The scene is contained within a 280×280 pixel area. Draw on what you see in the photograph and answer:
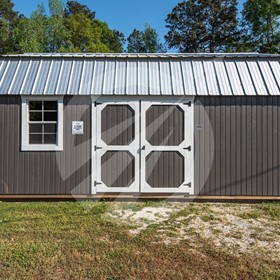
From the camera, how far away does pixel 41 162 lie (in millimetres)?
6242

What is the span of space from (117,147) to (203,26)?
84.0 ft

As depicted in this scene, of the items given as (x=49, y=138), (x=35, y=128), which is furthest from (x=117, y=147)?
(x=35, y=128)

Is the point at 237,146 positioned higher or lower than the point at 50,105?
lower

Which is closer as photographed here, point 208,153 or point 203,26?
point 208,153

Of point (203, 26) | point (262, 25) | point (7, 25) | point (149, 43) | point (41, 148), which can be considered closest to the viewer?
point (41, 148)

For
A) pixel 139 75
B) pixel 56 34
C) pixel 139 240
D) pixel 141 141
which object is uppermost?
pixel 56 34

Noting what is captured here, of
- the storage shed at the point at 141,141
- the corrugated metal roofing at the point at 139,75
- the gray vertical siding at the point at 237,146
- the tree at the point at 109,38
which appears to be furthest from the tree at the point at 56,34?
the gray vertical siding at the point at 237,146

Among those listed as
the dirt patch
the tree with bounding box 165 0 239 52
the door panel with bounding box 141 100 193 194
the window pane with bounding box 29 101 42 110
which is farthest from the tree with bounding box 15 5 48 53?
the dirt patch

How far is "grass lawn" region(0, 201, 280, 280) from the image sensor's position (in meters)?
3.38

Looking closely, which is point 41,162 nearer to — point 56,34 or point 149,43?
point 56,34

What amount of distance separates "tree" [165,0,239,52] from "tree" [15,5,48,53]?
40.3 feet

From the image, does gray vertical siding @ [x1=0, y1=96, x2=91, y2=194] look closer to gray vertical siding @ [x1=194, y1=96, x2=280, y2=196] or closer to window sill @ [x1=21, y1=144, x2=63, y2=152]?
window sill @ [x1=21, y1=144, x2=63, y2=152]

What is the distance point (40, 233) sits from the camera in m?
4.44

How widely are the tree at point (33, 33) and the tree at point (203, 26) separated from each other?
40.3ft
